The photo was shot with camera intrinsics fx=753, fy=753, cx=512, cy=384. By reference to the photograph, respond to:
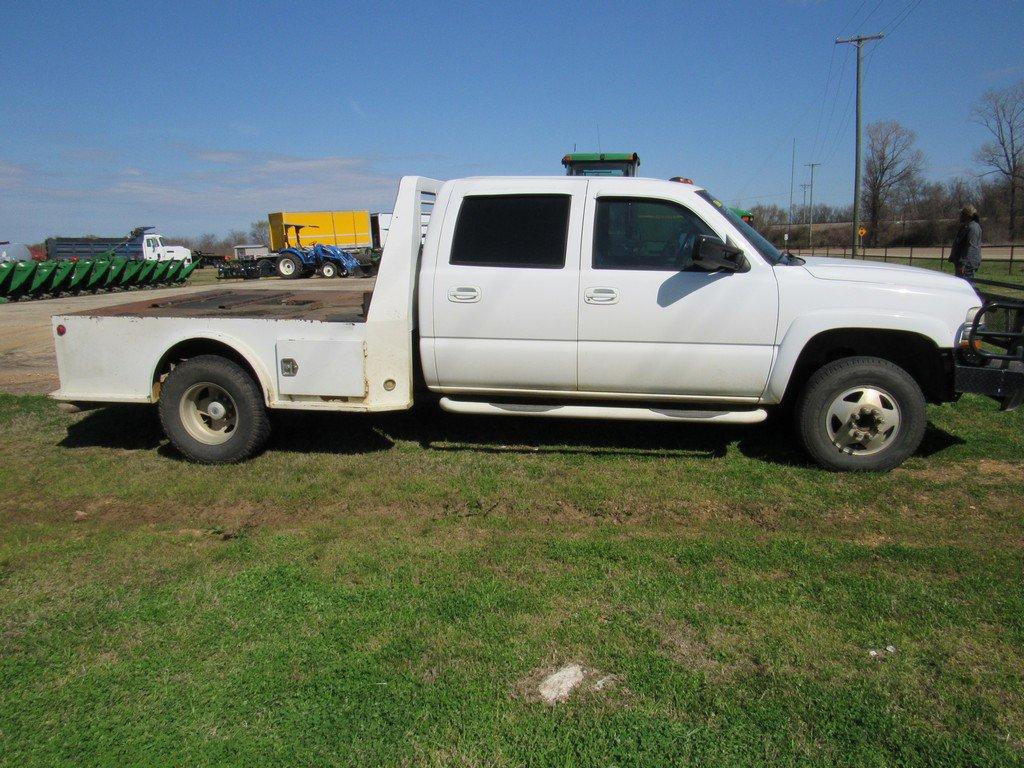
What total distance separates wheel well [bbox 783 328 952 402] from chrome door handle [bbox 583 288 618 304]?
1.35m

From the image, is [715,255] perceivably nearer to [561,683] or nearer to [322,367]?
[322,367]

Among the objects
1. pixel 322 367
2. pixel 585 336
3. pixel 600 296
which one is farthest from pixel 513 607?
pixel 322 367

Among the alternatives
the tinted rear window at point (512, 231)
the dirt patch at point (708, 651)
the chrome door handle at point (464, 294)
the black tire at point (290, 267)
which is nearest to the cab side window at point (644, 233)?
the tinted rear window at point (512, 231)

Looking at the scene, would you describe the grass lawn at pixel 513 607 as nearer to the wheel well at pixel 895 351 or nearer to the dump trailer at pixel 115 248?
the wheel well at pixel 895 351

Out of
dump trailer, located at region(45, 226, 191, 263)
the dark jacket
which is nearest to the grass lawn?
the dark jacket

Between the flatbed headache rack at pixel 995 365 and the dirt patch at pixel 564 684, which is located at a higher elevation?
the flatbed headache rack at pixel 995 365

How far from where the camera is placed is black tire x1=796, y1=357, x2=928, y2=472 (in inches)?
196

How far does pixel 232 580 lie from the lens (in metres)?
3.78

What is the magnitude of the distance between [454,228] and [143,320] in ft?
7.80

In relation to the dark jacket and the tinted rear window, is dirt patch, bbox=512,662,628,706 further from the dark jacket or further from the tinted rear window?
the dark jacket

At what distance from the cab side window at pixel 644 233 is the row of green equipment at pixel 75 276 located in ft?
74.0

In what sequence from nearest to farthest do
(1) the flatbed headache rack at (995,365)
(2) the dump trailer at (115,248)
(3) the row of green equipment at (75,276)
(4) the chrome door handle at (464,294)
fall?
(1) the flatbed headache rack at (995,365) → (4) the chrome door handle at (464,294) → (3) the row of green equipment at (75,276) → (2) the dump trailer at (115,248)

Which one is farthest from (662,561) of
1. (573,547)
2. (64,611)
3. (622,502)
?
(64,611)

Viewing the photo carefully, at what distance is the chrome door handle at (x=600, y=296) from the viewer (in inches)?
199
